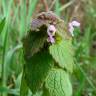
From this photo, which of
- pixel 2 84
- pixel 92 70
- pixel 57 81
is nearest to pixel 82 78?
pixel 2 84

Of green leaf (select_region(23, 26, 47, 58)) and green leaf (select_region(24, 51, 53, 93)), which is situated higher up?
green leaf (select_region(23, 26, 47, 58))

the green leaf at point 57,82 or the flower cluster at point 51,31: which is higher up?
the flower cluster at point 51,31

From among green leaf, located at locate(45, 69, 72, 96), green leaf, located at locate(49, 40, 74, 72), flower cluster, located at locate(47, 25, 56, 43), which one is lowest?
green leaf, located at locate(45, 69, 72, 96)

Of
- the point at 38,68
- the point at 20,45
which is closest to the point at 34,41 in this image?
the point at 38,68

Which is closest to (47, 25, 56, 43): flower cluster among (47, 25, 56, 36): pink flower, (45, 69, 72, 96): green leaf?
(47, 25, 56, 36): pink flower

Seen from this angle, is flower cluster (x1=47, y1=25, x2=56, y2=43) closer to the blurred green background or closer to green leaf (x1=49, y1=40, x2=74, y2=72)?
green leaf (x1=49, y1=40, x2=74, y2=72)

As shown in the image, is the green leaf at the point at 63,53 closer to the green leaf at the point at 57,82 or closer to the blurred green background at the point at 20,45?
the green leaf at the point at 57,82

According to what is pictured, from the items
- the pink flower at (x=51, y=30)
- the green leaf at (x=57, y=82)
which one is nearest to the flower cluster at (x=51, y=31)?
the pink flower at (x=51, y=30)
